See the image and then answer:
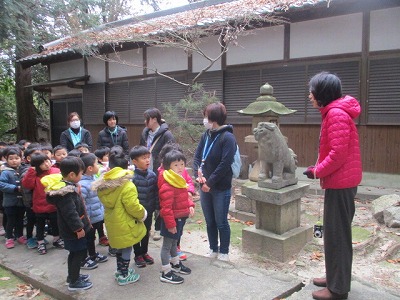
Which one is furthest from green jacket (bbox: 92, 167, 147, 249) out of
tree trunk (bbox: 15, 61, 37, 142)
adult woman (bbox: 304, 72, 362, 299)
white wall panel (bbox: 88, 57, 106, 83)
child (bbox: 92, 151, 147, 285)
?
tree trunk (bbox: 15, 61, 37, 142)

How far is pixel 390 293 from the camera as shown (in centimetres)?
319

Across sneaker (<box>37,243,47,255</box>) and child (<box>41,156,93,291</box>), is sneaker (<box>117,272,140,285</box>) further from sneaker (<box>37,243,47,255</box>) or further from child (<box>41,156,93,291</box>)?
sneaker (<box>37,243,47,255</box>)

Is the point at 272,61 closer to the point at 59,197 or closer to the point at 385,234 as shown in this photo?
the point at 385,234

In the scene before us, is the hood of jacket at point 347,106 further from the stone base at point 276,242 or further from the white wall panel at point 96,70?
the white wall panel at point 96,70

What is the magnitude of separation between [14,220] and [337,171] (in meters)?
4.50

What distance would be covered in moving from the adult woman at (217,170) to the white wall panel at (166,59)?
263 inches

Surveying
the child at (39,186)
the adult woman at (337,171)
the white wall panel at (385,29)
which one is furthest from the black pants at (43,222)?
the white wall panel at (385,29)

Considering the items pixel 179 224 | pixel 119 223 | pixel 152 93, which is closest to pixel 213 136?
pixel 179 224

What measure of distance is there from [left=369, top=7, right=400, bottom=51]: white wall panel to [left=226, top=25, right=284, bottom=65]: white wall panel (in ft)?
6.78

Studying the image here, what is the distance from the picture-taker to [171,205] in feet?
11.5

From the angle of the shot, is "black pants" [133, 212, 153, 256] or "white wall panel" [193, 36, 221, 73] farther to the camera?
"white wall panel" [193, 36, 221, 73]

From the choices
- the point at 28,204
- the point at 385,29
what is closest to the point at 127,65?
the point at 385,29

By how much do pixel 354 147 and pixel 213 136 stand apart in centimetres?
164

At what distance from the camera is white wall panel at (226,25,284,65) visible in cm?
858
